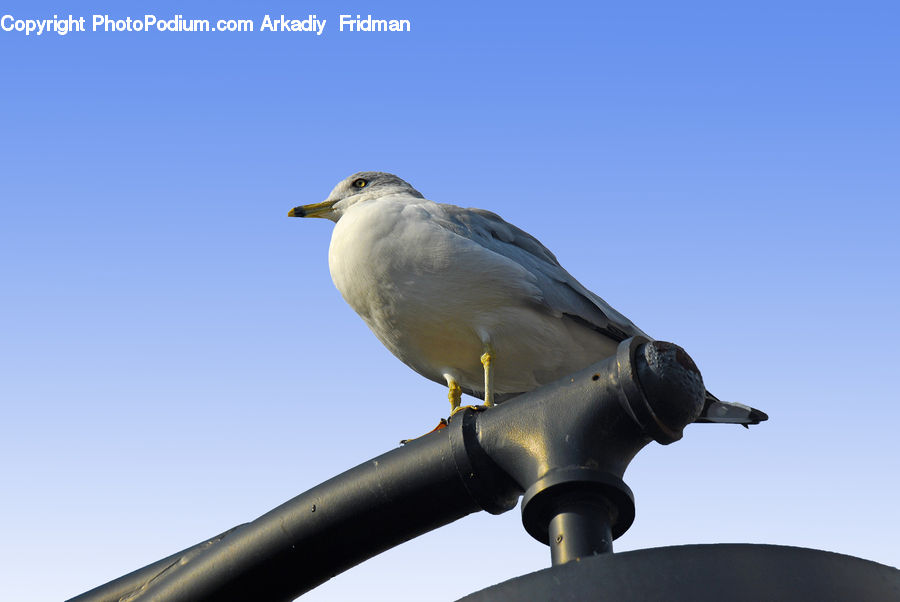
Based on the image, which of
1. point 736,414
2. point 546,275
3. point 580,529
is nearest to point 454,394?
point 546,275

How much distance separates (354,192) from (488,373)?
2455mm

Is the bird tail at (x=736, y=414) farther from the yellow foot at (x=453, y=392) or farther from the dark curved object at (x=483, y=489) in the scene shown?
the dark curved object at (x=483, y=489)

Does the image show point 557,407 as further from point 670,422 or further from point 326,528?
point 326,528

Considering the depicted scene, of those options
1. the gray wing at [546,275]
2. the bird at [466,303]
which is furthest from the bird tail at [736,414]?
the gray wing at [546,275]

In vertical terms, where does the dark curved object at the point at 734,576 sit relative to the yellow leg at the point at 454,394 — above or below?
below

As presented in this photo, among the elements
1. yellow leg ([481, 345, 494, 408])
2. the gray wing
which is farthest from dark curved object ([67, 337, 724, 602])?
the gray wing

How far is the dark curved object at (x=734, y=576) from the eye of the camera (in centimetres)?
207

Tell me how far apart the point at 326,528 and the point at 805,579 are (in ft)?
4.95

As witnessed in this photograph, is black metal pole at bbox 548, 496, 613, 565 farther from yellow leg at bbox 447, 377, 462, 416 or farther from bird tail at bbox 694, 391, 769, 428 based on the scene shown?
yellow leg at bbox 447, 377, 462, 416

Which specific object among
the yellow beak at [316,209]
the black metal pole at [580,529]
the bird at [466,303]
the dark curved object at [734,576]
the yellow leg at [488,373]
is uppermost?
the yellow beak at [316,209]

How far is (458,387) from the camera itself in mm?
6906

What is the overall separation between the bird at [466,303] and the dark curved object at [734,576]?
3.98 meters

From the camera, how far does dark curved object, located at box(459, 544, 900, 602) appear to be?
2068 mm

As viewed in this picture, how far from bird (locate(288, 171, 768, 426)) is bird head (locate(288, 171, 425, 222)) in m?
→ 0.85
